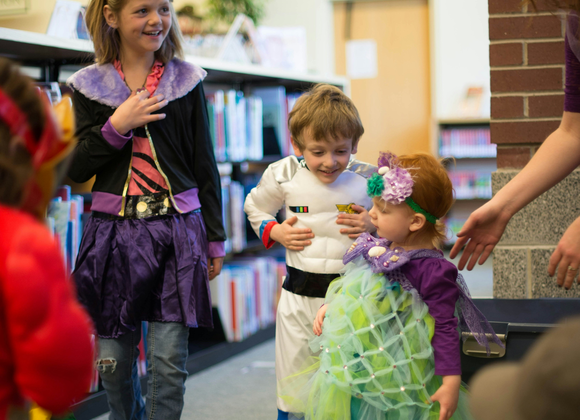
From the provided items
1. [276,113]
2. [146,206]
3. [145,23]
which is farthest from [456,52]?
[146,206]

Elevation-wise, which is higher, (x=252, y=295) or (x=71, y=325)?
(x=71, y=325)

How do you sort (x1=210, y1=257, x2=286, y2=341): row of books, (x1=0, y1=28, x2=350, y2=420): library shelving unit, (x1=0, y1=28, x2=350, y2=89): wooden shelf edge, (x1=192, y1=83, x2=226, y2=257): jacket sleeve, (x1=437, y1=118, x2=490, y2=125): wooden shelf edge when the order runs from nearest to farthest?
(x1=192, y1=83, x2=226, y2=257): jacket sleeve
(x1=0, y1=28, x2=350, y2=89): wooden shelf edge
(x1=0, y1=28, x2=350, y2=420): library shelving unit
(x1=210, y1=257, x2=286, y2=341): row of books
(x1=437, y1=118, x2=490, y2=125): wooden shelf edge

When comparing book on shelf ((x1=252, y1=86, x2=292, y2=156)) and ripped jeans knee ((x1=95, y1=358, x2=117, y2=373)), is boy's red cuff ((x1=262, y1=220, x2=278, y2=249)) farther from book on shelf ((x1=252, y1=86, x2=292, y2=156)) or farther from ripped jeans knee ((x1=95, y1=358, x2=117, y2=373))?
book on shelf ((x1=252, y1=86, x2=292, y2=156))

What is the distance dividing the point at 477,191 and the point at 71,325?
6082mm

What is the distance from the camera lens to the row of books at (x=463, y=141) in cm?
620

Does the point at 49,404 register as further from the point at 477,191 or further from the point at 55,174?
the point at 477,191

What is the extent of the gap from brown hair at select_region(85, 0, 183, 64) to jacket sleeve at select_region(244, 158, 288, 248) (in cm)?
49

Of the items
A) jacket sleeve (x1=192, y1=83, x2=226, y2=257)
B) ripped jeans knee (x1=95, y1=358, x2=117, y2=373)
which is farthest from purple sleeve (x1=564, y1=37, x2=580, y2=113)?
ripped jeans knee (x1=95, y1=358, x2=117, y2=373)

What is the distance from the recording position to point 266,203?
1814mm

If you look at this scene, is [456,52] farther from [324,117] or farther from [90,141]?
[90,141]

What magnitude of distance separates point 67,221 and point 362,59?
5.07 m

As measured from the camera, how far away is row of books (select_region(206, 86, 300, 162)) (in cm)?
320

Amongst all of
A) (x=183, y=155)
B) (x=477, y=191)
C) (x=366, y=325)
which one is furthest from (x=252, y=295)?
(x=477, y=191)

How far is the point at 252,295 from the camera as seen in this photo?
334 cm
